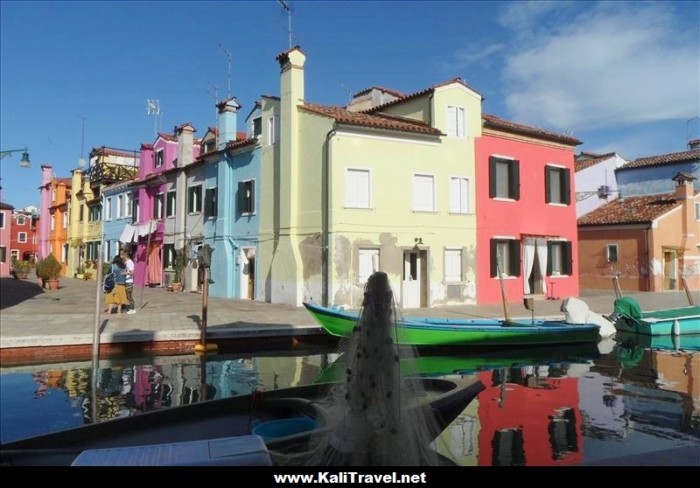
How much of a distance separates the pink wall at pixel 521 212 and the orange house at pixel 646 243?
5.68 metres

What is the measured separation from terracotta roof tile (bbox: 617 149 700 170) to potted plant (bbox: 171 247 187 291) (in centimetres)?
2638

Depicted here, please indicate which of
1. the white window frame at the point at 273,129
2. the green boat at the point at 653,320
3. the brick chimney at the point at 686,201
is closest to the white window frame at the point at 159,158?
the white window frame at the point at 273,129

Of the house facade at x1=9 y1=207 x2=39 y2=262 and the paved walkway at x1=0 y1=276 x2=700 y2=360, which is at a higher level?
the house facade at x1=9 y1=207 x2=39 y2=262

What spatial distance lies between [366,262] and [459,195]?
199 inches

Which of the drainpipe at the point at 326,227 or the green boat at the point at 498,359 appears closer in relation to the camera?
the green boat at the point at 498,359

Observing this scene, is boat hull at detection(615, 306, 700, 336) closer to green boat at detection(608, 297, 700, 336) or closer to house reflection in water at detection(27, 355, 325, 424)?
green boat at detection(608, 297, 700, 336)

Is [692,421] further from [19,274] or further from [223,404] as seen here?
[19,274]

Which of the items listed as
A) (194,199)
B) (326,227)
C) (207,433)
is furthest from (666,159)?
(207,433)

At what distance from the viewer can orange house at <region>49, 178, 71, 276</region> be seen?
4372 centimetres

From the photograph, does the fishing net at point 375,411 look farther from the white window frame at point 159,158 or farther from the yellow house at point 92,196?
the yellow house at point 92,196

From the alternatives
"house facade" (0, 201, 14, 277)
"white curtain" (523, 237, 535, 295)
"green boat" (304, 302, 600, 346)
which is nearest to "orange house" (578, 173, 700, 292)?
"white curtain" (523, 237, 535, 295)

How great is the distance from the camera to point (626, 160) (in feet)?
114

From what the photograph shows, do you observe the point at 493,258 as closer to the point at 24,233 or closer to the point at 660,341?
the point at 660,341

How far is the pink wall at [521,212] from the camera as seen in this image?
22.0 metres
